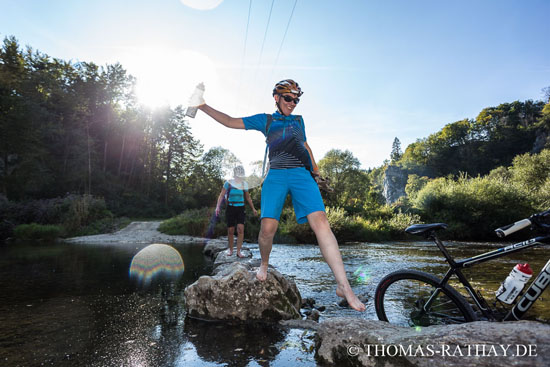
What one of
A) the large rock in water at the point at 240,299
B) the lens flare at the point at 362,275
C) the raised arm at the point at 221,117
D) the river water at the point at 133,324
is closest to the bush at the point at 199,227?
the river water at the point at 133,324

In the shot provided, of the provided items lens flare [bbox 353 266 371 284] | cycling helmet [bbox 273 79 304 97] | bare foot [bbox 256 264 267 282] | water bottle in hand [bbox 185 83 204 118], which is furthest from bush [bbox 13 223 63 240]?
cycling helmet [bbox 273 79 304 97]

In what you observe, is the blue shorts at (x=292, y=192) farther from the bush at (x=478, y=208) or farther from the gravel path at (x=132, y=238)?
the bush at (x=478, y=208)

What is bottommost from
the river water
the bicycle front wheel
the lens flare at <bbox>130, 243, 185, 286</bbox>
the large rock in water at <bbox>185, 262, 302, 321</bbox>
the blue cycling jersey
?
the lens flare at <bbox>130, 243, 185, 286</bbox>

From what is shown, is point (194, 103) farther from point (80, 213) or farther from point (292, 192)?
point (80, 213)

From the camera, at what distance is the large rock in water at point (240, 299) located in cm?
332

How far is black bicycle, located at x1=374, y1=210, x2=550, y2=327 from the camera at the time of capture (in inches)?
85.2

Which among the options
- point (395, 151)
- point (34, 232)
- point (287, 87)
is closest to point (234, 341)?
point (287, 87)

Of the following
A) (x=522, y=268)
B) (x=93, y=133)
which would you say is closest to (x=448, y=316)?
(x=522, y=268)

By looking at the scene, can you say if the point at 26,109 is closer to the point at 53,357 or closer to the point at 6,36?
the point at 6,36

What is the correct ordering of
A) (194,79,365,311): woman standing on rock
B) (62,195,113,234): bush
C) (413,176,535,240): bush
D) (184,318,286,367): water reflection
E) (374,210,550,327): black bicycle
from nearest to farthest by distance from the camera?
(374,210,550,327): black bicycle < (184,318,286,367): water reflection < (194,79,365,311): woman standing on rock < (62,195,113,234): bush < (413,176,535,240): bush

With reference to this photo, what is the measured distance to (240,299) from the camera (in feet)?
11.1

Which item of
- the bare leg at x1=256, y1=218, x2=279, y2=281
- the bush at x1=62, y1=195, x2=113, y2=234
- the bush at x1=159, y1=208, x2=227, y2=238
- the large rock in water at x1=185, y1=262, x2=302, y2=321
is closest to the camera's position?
the bare leg at x1=256, y1=218, x2=279, y2=281

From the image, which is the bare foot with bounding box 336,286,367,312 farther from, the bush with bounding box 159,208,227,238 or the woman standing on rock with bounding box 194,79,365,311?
the bush with bounding box 159,208,227,238

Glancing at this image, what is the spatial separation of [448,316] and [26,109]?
34.2 m
